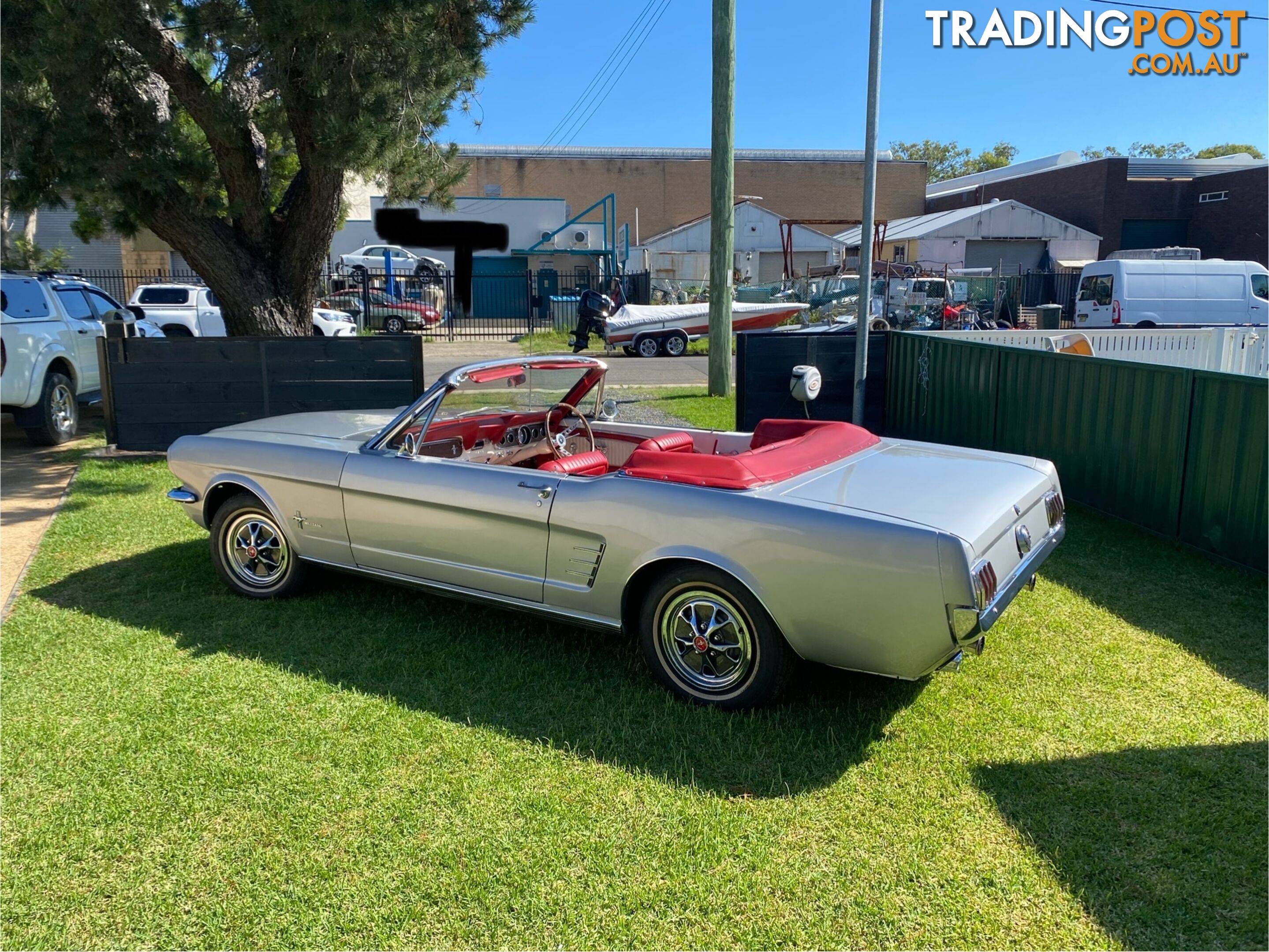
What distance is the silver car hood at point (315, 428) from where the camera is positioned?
213 inches

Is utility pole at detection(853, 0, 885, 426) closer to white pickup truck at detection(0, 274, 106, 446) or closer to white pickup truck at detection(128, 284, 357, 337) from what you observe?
white pickup truck at detection(0, 274, 106, 446)

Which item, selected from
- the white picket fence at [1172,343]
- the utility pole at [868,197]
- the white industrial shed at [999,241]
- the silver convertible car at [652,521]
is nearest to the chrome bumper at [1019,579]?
the silver convertible car at [652,521]

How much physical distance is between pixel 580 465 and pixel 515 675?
1.06 metres

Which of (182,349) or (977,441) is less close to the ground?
(182,349)

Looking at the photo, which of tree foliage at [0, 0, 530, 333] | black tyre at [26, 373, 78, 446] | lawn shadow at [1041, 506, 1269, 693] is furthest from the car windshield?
black tyre at [26, 373, 78, 446]

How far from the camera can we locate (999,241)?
40562mm

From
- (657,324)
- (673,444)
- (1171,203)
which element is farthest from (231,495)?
(1171,203)

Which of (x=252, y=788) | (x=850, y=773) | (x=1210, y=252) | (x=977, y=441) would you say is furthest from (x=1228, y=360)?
(x=1210, y=252)

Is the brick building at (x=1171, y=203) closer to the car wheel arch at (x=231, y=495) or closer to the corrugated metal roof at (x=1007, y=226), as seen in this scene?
the corrugated metal roof at (x=1007, y=226)

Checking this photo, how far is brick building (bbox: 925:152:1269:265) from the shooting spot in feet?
128

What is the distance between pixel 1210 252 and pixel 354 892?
47.0m

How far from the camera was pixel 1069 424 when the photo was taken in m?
7.61

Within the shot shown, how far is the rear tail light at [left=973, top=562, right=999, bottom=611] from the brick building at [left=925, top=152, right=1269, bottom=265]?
1673 inches

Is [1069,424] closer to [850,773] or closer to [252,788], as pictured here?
[850,773]
